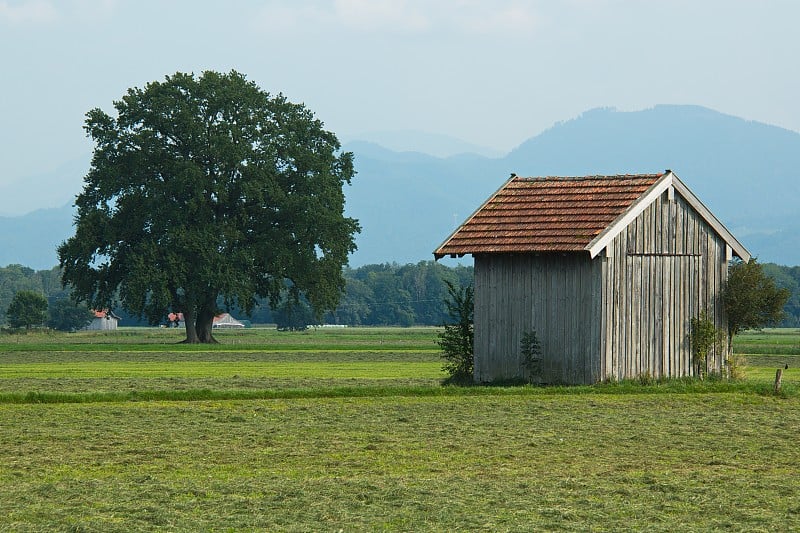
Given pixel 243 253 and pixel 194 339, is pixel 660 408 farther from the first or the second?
pixel 194 339

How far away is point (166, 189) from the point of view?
87.1 metres

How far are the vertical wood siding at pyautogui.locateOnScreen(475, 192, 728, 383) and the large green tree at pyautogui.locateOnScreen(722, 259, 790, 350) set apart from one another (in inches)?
17.7

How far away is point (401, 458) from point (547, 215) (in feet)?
58.3

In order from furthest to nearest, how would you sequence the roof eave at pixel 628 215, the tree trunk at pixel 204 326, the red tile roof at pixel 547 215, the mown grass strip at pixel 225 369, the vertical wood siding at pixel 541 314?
the tree trunk at pixel 204 326
the mown grass strip at pixel 225 369
the red tile roof at pixel 547 215
the vertical wood siding at pixel 541 314
the roof eave at pixel 628 215

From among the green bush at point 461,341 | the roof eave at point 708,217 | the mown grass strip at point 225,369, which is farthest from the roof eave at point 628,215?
the mown grass strip at point 225,369

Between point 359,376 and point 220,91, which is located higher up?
point 220,91

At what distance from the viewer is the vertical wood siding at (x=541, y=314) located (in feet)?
119

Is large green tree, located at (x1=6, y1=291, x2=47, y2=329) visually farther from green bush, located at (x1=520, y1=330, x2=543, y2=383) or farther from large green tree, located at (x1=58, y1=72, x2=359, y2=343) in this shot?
green bush, located at (x1=520, y1=330, x2=543, y2=383)

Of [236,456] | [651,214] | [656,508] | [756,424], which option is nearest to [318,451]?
[236,456]

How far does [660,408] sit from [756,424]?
392cm

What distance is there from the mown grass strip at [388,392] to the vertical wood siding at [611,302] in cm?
116

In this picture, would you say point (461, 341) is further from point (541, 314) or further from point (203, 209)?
point (203, 209)

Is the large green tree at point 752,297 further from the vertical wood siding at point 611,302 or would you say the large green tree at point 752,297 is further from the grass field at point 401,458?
the grass field at point 401,458

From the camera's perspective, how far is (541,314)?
121 ft
